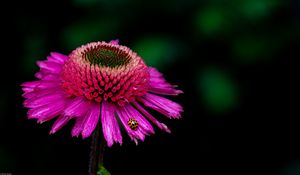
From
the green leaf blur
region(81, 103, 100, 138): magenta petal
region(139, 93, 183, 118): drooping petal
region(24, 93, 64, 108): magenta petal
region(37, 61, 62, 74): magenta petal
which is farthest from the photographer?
the green leaf blur

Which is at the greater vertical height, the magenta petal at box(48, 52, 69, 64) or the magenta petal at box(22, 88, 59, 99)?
the magenta petal at box(48, 52, 69, 64)

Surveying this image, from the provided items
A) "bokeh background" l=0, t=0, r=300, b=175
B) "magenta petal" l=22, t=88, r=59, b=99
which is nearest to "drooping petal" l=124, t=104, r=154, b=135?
"magenta petal" l=22, t=88, r=59, b=99

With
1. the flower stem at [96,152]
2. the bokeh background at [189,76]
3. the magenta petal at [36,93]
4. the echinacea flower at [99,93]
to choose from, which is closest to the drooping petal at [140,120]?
the echinacea flower at [99,93]

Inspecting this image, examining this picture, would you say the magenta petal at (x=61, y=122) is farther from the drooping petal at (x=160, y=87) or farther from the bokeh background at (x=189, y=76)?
the bokeh background at (x=189, y=76)

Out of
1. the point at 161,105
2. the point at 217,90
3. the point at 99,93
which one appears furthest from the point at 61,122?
the point at 217,90

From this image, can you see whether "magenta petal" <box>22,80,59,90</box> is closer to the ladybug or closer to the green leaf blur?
the ladybug

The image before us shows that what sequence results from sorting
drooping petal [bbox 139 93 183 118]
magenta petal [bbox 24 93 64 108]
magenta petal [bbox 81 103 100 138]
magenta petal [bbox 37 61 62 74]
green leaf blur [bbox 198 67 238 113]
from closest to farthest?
1. magenta petal [bbox 81 103 100 138]
2. magenta petal [bbox 24 93 64 108]
3. drooping petal [bbox 139 93 183 118]
4. magenta petal [bbox 37 61 62 74]
5. green leaf blur [bbox 198 67 238 113]

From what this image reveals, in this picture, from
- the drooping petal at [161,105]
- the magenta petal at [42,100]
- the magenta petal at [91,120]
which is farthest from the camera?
the drooping petal at [161,105]

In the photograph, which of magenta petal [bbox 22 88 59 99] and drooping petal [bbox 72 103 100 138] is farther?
magenta petal [bbox 22 88 59 99]
